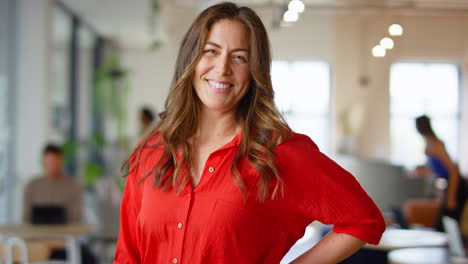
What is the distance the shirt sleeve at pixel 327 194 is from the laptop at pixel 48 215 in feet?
12.0

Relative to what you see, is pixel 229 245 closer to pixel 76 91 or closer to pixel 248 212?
pixel 248 212

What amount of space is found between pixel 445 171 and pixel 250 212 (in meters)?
3.68

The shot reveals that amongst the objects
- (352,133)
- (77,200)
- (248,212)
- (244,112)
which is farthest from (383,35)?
(352,133)

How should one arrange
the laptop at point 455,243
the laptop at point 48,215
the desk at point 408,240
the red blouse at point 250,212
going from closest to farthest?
the red blouse at point 250,212, the laptop at point 455,243, the desk at point 408,240, the laptop at point 48,215

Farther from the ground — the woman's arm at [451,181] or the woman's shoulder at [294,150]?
the woman's shoulder at [294,150]

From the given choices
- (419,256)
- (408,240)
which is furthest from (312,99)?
(419,256)

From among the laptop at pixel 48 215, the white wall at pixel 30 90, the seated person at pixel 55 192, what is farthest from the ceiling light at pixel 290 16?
the white wall at pixel 30 90

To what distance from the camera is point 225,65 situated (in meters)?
1.77

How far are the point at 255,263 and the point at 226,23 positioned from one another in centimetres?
68

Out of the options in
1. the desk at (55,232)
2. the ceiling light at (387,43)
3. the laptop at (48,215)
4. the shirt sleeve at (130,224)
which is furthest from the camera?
the laptop at (48,215)

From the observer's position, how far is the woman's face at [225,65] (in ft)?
5.88

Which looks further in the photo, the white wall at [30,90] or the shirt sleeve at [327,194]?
the white wall at [30,90]

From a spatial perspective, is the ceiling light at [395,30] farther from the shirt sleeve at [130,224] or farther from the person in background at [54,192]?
the person in background at [54,192]

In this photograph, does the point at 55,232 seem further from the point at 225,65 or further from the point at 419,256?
the point at 225,65
